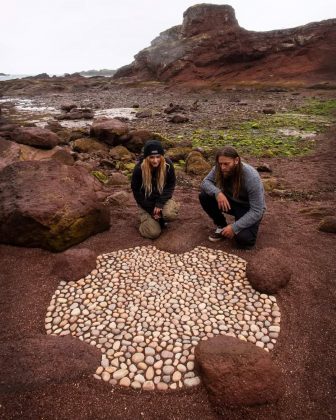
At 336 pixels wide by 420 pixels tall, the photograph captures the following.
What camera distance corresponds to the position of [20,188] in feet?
18.4

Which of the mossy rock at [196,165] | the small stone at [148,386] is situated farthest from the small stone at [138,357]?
the mossy rock at [196,165]

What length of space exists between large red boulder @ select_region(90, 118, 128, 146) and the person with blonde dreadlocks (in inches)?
243

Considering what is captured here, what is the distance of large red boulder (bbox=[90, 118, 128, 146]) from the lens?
11.7 meters

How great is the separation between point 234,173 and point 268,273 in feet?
5.20

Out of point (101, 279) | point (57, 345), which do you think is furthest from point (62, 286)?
point (57, 345)

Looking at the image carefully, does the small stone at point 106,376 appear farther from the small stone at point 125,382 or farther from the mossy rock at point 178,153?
the mossy rock at point 178,153

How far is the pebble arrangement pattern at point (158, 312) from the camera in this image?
142 inches

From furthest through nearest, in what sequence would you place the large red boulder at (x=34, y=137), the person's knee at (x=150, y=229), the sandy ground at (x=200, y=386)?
the large red boulder at (x=34, y=137) < the person's knee at (x=150, y=229) < the sandy ground at (x=200, y=386)

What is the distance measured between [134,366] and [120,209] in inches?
159

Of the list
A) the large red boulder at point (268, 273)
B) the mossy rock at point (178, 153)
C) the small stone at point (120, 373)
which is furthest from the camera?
the mossy rock at point (178, 153)

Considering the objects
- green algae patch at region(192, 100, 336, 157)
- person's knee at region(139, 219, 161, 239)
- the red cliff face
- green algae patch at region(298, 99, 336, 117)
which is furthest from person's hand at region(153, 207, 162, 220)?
the red cliff face

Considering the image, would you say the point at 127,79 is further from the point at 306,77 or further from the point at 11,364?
the point at 11,364

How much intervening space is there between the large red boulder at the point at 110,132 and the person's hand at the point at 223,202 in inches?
280

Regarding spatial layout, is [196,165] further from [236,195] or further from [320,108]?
[320,108]
